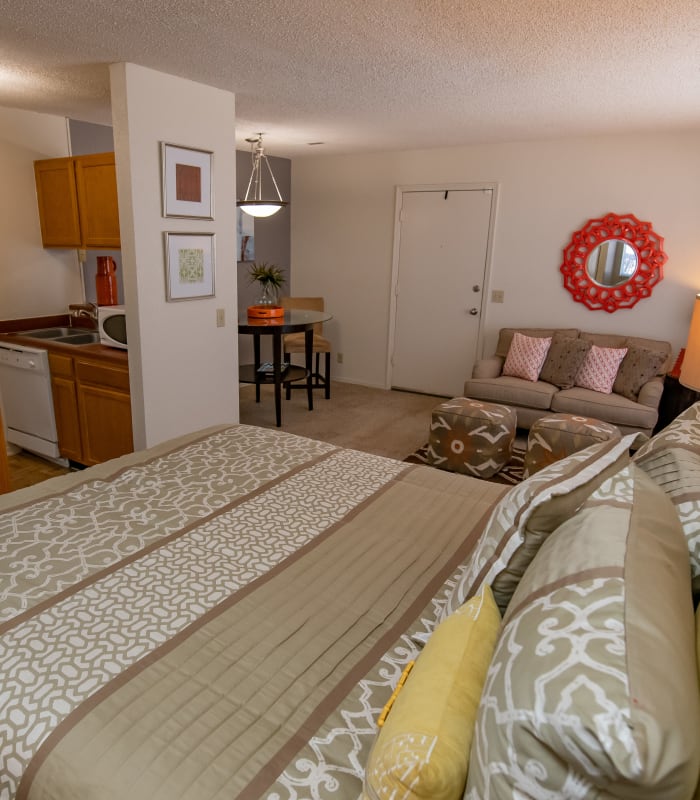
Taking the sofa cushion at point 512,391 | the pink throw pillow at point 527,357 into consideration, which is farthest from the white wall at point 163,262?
the pink throw pillow at point 527,357

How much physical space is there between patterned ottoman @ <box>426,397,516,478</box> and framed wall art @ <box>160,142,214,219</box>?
79.7 inches

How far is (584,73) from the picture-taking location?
2.82 m

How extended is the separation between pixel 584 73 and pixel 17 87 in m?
3.19

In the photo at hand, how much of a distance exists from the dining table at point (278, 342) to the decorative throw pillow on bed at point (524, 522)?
3.34 metres

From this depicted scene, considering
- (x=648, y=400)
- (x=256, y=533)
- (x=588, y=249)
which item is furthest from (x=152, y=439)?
(x=588, y=249)

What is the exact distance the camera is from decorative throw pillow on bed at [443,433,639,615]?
115 cm

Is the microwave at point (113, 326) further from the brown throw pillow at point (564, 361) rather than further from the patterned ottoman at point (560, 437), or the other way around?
the brown throw pillow at point (564, 361)

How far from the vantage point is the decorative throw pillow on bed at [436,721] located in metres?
0.78

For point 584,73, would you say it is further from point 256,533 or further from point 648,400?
point 256,533

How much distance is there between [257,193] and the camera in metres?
5.93

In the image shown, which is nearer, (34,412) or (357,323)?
(34,412)

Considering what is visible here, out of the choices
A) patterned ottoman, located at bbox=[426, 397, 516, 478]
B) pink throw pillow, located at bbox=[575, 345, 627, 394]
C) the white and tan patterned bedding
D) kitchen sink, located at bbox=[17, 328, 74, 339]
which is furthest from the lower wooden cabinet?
pink throw pillow, located at bbox=[575, 345, 627, 394]

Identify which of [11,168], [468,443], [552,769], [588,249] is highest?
[11,168]

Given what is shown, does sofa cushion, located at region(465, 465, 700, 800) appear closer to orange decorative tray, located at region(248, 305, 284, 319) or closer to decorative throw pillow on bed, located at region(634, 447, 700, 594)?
decorative throw pillow on bed, located at region(634, 447, 700, 594)
